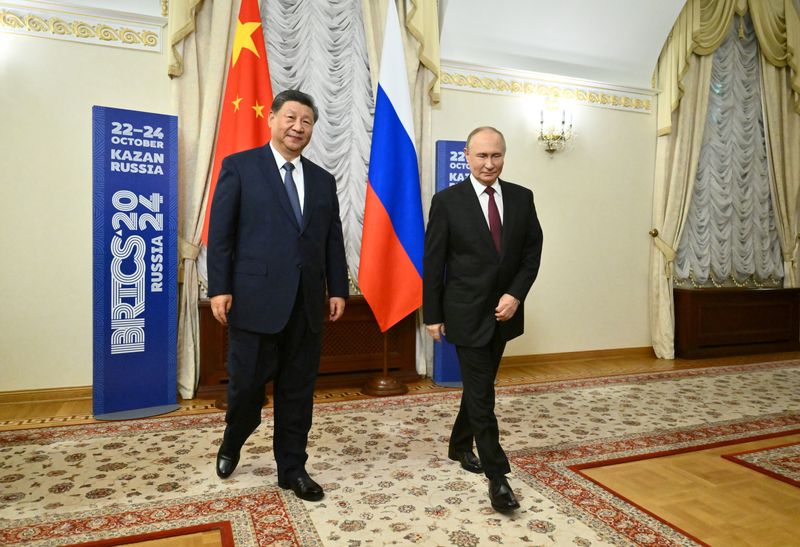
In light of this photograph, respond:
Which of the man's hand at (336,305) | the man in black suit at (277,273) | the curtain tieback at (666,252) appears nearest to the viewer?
the man in black suit at (277,273)

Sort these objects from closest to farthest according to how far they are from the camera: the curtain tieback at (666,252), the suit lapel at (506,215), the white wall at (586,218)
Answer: the suit lapel at (506,215) < the white wall at (586,218) < the curtain tieback at (666,252)

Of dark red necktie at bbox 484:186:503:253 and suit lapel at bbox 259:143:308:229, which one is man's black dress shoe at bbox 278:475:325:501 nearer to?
suit lapel at bbox 259:143:308:229

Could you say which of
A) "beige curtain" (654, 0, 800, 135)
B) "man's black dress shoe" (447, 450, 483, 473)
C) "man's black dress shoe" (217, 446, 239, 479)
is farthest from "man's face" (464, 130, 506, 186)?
"beige curtain" (654, 0, 800, 135)

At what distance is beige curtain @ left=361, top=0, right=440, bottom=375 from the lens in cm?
471

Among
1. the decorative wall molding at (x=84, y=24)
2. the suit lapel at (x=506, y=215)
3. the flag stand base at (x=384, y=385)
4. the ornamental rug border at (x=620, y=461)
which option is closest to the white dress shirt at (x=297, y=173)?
the suit lapel at (x=506, y=215)

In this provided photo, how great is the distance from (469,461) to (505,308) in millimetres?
892

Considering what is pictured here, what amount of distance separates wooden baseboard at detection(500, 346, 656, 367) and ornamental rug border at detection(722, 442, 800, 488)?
2.43 meters

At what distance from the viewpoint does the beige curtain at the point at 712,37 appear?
5793 mm

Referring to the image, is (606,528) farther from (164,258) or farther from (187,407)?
(164,258)

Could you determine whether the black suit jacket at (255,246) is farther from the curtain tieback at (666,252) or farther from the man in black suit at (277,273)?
the curtain tieback at (666,252)

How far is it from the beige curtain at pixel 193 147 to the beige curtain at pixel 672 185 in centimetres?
450

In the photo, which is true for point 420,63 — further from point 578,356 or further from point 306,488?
point 306,488

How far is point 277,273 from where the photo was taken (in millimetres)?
2299

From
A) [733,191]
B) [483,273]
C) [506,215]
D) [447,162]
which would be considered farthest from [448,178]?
[733,191]
